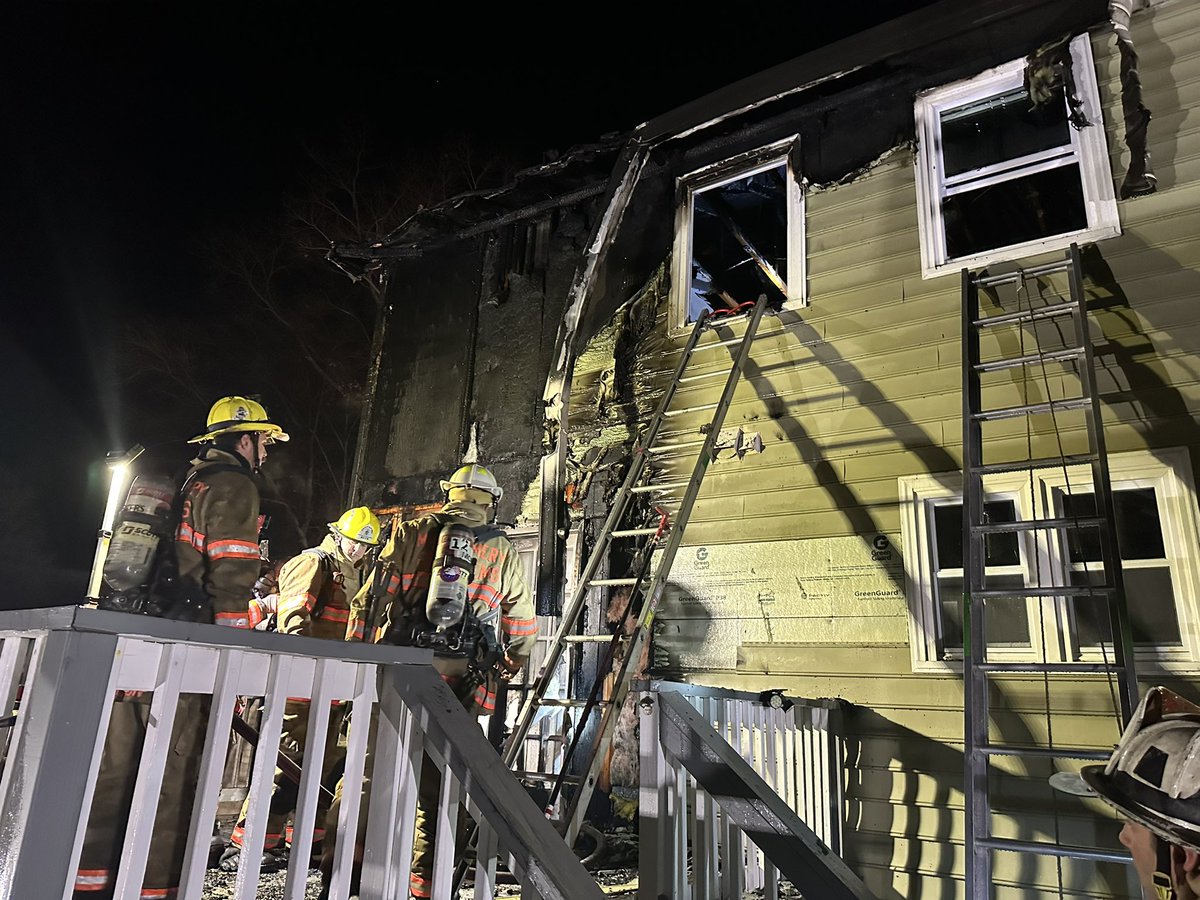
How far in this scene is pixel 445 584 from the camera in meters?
4.50

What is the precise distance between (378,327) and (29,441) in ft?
87.3

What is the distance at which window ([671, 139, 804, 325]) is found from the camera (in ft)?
21.0

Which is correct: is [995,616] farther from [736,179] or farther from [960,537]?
[736,179]

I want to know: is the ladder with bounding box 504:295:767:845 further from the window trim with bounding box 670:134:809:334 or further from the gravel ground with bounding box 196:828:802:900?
the gravel ground with bounding box 196:828:802:900

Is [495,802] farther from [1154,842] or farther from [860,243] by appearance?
[860,243]

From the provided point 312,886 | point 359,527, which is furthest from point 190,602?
point 359,527

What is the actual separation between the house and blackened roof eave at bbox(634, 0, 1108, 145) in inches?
0.8

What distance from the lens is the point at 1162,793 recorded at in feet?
4.69

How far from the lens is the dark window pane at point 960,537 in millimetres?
4898

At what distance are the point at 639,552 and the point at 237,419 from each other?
3.28 meters

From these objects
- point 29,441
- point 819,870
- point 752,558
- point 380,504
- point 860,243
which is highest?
point 29,441

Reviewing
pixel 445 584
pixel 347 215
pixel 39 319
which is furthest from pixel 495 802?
pixel 39 319

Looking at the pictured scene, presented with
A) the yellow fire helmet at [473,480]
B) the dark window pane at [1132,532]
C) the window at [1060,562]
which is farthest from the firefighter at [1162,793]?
the yellow fire helmet at [473,480]

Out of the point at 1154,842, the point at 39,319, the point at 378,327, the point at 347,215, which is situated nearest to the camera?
the point at 1154,842
